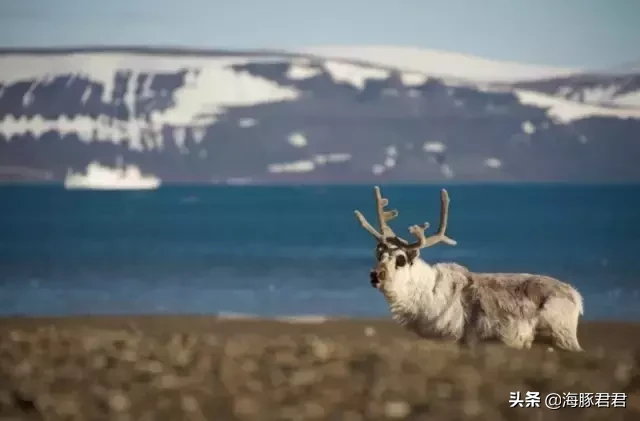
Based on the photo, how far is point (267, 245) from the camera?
13.1 feet

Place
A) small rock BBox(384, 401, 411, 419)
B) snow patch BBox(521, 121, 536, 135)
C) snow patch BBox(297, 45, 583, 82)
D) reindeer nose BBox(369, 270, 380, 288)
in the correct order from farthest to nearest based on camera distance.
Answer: snow patch BBox(521, 121, 536, 135)
snow patch BBox(297, 45, 583, 82)
reindeer nose BBox(369, 270, 380, 288)
small rock BBox(384, 401, 411, 419)

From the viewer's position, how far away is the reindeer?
108 inches

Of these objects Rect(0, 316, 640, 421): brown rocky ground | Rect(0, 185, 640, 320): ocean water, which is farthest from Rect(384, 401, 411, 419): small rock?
Rect(0, 185, 640, 320): ocean water

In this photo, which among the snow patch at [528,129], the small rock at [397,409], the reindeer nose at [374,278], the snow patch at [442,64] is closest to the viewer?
the small rock at [397,409]

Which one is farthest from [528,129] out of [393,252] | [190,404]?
[190,404]

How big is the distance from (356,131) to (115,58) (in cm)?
95

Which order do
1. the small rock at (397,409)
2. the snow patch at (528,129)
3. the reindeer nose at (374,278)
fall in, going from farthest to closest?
1. the snow patch at (528,129)
2. the reindeer nose at (374,278)
3. the small rock at (397,409)

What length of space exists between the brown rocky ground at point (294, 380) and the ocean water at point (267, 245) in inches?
31.3

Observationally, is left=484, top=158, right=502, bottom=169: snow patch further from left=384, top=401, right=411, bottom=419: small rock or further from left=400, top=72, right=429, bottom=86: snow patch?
left=384, top=401, right=411, bottom=419: small rock

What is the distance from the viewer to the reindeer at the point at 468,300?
108 inches

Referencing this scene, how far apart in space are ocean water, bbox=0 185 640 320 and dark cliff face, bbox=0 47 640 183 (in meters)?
0.08

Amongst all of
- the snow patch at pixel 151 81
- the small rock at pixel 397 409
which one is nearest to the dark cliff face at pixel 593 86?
the snow patch at pixel 151 81

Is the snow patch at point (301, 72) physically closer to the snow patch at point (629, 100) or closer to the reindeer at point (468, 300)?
the reindeer at point (468, 300)

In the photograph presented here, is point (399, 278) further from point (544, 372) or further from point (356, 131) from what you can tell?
point (356, 131)
